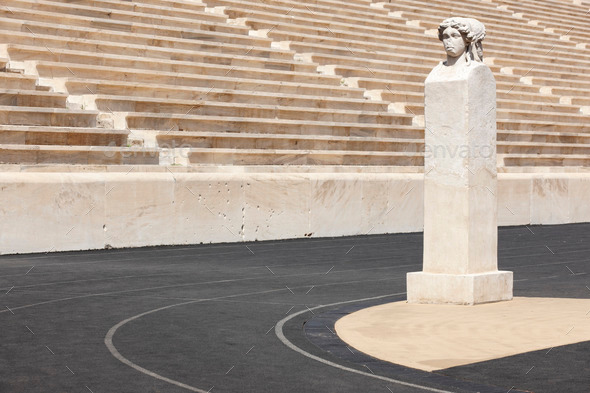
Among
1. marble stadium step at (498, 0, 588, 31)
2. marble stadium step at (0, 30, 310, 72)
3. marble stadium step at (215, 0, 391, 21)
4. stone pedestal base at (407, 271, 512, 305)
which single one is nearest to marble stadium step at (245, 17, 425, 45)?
marble stadium step at (215, 0, 391, 21)

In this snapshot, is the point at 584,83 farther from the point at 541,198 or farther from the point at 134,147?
the point at 134,147

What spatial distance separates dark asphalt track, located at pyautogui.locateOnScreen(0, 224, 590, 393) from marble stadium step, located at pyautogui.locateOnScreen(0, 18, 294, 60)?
503cm

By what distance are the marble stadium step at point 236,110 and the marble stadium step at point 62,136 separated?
1052 mm

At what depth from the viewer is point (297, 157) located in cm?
1655

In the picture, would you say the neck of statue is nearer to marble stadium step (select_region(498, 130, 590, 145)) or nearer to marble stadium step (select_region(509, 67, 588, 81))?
marble stadium step (select_region(498, 130, 590, 145))

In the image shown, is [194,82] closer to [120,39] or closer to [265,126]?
[265,126]

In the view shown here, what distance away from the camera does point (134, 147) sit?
1442 centimetres

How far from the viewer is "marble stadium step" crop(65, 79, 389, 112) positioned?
15594 mm

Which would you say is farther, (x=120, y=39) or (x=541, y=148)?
(x=541, y=148)

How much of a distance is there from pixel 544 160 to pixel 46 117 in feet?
38.5

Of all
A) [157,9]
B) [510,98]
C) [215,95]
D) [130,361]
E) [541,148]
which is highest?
[157,9]

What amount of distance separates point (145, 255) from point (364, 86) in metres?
9.37

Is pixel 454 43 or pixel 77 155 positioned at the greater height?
pixel 454 43

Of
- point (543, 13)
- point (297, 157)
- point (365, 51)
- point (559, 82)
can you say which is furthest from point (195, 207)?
point (543, 13)
